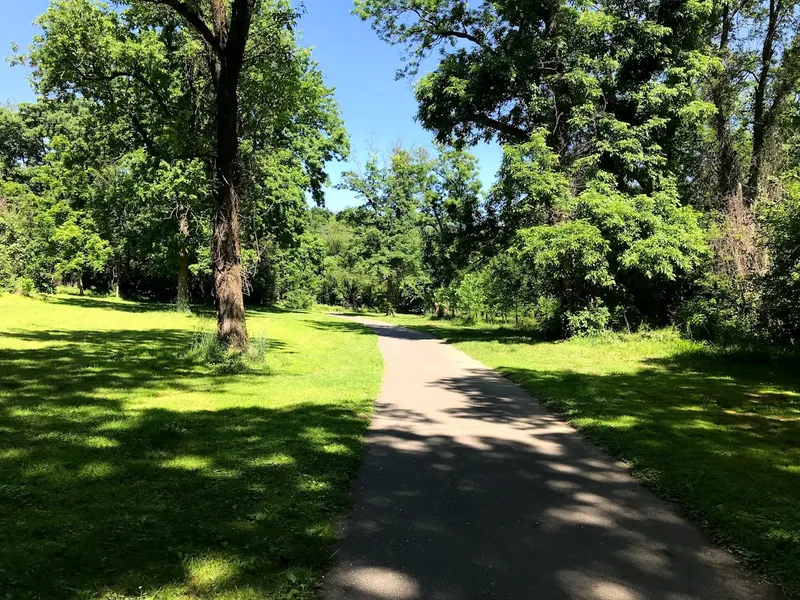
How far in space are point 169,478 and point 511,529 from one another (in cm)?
302

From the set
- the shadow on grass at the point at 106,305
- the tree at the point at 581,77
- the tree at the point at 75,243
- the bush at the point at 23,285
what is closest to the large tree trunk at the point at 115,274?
the tree at the point at 75,243

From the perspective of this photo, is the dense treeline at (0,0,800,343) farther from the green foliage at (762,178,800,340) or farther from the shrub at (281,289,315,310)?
the shrub at (281,289,315,310)

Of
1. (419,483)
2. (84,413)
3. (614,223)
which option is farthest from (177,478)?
(614,223)

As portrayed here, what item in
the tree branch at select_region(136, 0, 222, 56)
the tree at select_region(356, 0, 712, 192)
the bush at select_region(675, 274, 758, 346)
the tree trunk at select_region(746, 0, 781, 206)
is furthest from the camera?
the tree trunk at select_region(746, 0, 781, 206)

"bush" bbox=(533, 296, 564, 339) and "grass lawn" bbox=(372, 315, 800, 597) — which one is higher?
"bush" bbox=(533, 296, 564, 339)

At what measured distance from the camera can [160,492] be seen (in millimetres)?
4367

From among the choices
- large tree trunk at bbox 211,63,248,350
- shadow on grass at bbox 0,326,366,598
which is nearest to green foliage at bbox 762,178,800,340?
shadow on grass at bbox 0,326,366,598

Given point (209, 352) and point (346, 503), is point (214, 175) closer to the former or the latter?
point (209, 352)

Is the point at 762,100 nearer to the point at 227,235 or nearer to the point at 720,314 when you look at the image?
the point at 720,314

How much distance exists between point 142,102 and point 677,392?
90.0 ft

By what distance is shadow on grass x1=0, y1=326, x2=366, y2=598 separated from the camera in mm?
3139

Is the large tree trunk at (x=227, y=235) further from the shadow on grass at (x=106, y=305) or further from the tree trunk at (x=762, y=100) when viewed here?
the tree trunk at (x=762, y=100)

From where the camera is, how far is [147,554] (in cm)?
334

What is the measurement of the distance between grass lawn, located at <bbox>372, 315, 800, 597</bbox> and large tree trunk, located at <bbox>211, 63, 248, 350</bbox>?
6311 mm
